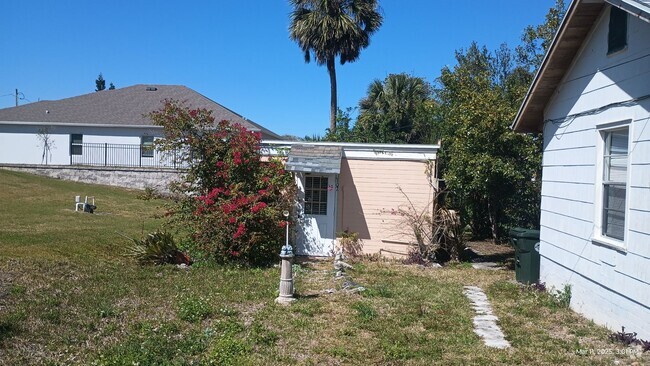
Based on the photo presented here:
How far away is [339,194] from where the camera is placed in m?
14.2

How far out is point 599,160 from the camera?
7.62 m

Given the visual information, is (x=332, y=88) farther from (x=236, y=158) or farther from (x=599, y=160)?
(x=599, y=160)

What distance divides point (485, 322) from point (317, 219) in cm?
692

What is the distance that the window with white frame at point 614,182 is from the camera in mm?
7043

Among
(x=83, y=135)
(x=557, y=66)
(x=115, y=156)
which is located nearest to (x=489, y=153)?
(x=557, y=66)

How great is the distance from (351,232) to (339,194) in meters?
1.02

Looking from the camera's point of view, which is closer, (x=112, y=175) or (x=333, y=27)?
(x=333, y=27)

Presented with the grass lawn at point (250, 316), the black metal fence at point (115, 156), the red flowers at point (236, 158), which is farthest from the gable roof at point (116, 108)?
the grass lawn at point (250, 316)

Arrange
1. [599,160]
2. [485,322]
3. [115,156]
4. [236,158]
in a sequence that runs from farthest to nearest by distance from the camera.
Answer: [115,156] < [236,158] < [485,322] < [599,160]

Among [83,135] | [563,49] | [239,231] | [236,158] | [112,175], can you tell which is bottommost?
[239,231]

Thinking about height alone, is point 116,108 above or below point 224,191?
above

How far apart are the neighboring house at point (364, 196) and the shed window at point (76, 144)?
21.2 metres

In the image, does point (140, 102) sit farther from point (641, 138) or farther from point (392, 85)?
point (641, 138)

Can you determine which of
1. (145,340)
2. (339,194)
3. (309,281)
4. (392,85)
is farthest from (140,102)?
(145,340)
